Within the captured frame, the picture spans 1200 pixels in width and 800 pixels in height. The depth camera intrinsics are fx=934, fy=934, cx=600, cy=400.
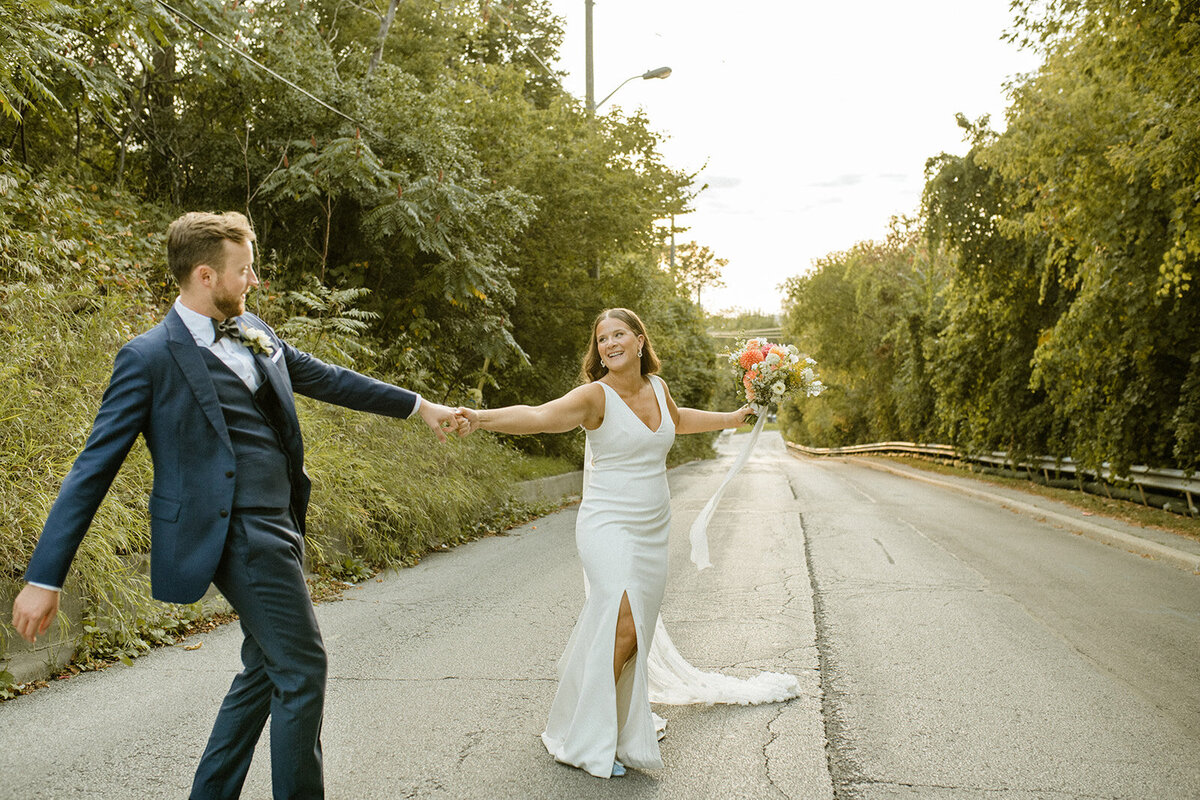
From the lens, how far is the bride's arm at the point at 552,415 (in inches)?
171

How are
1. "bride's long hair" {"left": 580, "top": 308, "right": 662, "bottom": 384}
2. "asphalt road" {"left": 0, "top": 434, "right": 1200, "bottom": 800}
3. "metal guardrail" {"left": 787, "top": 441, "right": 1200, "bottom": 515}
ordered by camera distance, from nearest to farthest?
"asphalt road" {"left": 0, "top": 434, "right": 1200, "bottom": 800} → "bride's long hair" {"left": 580, "top": 308, "right": 662, "bottom": 384} → "metal guardrail" {"left": 787, "top": 441, "right": 1200, "bottom": 515}

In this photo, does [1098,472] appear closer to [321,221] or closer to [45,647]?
[321,221]

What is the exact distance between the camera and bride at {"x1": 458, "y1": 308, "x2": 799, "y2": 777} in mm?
4160

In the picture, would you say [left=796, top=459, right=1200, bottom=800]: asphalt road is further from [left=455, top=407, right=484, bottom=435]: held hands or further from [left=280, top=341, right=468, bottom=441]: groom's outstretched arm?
[left=280, top=341, right=468, bottom=441]: groom's outstretched arm

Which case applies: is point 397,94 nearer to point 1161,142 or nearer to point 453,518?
point 453,518

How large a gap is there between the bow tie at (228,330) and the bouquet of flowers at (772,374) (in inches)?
130

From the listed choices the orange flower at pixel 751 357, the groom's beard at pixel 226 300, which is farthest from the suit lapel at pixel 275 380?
the orange flower at pixel 751 357

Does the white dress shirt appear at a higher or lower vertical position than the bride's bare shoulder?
higher

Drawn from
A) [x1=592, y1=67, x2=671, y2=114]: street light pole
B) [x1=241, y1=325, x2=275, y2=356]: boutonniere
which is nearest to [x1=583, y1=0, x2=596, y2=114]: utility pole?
[x1=592, y1=67, x2=671, y2=114]: street light pole

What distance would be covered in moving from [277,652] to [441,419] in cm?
144

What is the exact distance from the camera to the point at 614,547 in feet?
14.2

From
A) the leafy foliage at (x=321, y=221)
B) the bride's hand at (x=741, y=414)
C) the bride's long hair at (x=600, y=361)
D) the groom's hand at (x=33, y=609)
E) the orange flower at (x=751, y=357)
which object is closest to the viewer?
the groom's hand at (x=33, y=609)

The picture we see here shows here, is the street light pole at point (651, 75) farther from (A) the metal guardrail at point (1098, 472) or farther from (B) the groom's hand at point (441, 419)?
(B) the groom's hand at point (441, 419)

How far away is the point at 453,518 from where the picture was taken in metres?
11.5
